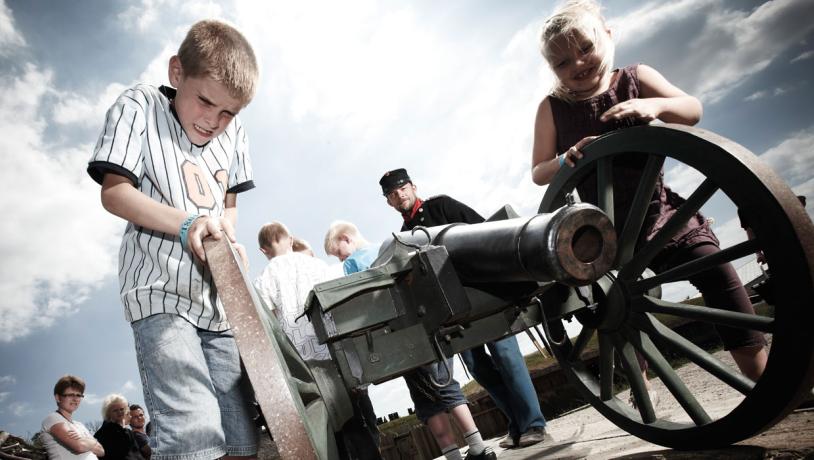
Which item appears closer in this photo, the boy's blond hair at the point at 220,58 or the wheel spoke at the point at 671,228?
the wheel spoke at the point at 671,228

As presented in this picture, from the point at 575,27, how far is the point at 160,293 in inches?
77.2

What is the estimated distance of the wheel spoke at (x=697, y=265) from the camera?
1484 mm

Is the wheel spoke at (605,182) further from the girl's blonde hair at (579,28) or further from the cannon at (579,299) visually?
the girl's blonde hair at (579,28)

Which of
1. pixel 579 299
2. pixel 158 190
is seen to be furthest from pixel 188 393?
pixel 579 299

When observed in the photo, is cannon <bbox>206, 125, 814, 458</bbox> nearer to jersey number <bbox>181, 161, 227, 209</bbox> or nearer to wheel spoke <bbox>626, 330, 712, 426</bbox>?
wheel spoke <bbox>626, 330, 712, 426</bbox>

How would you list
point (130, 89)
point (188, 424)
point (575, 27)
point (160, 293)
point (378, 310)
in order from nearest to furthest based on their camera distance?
point (188, 424)
point (160, 293)
point (378, 310)
point (130, 89)
point (575, 27)

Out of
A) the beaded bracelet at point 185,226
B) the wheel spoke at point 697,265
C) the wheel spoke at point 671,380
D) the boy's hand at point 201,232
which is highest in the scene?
the beaded bracelet at point 185,226

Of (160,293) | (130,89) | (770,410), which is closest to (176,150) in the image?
(130,89)

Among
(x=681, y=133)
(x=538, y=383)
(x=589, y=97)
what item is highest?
(x=589, y=97)

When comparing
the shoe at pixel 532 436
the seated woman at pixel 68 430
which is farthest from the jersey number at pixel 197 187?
the seated woman at pixel 68 430

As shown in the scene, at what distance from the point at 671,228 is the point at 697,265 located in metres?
0.15

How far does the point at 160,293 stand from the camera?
1.49 m

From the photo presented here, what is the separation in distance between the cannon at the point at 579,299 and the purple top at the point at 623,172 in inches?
3.1

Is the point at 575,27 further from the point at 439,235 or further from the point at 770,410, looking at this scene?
the point at 770,410
